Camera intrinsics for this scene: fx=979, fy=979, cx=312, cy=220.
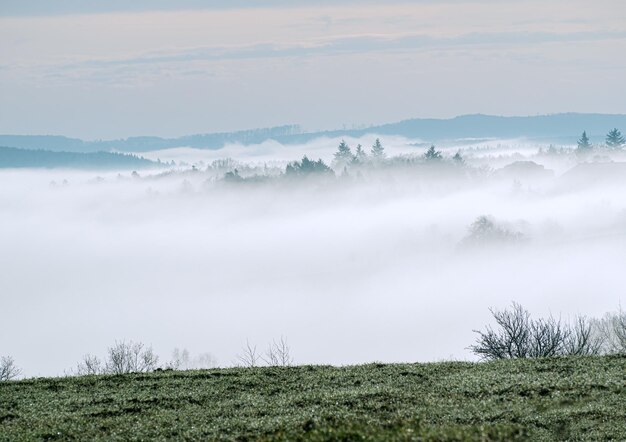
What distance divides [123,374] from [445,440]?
1917 cm

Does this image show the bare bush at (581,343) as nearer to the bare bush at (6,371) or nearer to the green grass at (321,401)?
the green grass at (321,401)

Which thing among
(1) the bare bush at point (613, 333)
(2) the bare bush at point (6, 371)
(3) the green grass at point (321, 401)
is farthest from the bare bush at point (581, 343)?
(2) the bare bush at point (6, 371)

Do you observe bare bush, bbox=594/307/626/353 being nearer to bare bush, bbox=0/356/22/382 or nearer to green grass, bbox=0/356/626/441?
green grass, bbox=0/356/626/441

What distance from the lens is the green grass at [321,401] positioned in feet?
83.6

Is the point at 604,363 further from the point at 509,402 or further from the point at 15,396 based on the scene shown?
the point at 15,396

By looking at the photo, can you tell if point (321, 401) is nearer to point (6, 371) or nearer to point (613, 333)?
point (6, 371)

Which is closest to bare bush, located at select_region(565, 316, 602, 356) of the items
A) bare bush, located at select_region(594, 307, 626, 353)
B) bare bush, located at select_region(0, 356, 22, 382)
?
bare bush, located at select_region(594, 307, 626, 353)

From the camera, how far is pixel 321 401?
2842 centimetres

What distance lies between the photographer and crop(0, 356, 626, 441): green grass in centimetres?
2547

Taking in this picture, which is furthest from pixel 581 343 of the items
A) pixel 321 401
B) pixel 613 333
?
pixel 613 333

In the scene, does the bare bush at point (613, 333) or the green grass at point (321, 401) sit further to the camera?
the bare bush at point (613, 333)

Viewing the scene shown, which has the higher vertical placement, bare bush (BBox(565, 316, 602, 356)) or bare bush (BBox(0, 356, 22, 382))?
bare bush (BBox(0, 356, 22, 382))

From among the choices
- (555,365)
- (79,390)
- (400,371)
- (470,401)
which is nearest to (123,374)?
(79,390)

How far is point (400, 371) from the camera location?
33031mm
